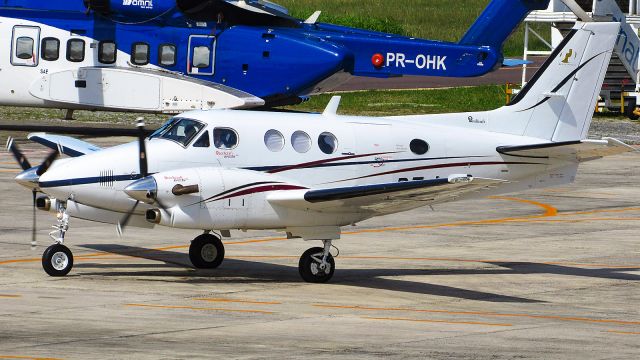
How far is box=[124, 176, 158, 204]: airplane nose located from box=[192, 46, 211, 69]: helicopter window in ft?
63.7

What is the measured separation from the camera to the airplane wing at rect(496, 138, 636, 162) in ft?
69.7

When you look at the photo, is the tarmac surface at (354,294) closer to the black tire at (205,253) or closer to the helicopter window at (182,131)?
the black tire at (205,253)

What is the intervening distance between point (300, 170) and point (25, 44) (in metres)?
20.6

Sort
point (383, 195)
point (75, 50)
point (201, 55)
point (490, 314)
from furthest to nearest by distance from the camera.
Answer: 1. point (75, 50)
2. point (201, 55)
3. point (383, 195)
4. point (490, 314)

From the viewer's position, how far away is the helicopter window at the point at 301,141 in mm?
20781

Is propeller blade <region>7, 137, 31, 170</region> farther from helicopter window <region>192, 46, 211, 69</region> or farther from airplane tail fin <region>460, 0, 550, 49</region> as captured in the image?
airplane tail fin <region>460, 0, 550, 49</region>

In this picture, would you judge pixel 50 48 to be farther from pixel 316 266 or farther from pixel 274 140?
pixel 316 266

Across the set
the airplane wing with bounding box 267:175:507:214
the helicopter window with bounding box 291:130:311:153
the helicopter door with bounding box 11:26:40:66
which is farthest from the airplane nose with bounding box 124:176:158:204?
the helicopter door with bounding box 11:26:40:66

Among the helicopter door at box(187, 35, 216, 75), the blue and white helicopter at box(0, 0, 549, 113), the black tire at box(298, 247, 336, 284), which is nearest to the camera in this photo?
the black tire at box(298, 247, 336, 284)

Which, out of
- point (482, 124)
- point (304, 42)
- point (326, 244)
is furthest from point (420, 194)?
point (304, 42)

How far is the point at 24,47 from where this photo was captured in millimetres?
38969

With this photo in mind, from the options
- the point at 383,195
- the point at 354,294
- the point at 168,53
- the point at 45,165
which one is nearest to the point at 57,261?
the point at 45,165

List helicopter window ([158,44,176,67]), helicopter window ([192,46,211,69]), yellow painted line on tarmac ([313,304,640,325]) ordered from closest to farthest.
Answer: yellow painted line on tarmac ([313,304,640,325])
helicopter window ([192,46,211,69])
helicopter window ([158,44,176,67])

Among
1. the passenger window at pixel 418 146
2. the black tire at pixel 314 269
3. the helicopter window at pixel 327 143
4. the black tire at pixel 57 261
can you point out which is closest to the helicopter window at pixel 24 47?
the black tire at pixel 57 261
